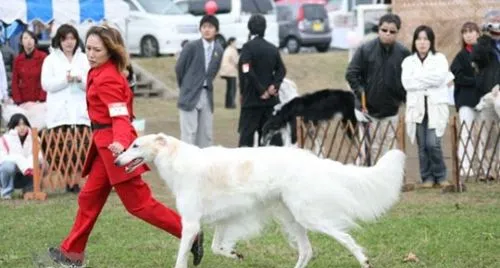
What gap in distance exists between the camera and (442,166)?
13734 mm

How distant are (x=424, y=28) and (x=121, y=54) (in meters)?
5.17

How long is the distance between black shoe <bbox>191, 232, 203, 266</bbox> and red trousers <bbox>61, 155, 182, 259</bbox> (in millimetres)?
143

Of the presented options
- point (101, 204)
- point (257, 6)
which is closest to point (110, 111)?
point (101, 204)

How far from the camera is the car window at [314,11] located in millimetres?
38094

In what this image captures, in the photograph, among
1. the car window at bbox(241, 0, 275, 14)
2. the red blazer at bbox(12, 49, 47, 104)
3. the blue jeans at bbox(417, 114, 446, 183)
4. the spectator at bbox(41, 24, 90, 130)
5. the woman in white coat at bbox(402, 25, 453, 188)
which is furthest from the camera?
the car window at bbox(241, 0, 275, 14)

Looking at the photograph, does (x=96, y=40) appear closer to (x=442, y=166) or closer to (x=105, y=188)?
(x=105, y=188)

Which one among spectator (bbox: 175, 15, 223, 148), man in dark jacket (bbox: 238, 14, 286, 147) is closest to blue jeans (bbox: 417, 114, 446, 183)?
man in dark jacket (bbox: 238, 14, 286, 147)

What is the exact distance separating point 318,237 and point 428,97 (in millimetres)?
3595

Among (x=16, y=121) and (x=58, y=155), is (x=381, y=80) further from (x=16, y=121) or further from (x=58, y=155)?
(x=16, y=121)

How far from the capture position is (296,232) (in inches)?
352

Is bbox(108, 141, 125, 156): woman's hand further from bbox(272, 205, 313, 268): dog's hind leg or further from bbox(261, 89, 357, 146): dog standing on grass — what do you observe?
bbox(261, 89, 357, 146): dog standing on grass

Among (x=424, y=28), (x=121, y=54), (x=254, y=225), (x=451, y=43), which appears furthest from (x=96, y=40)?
(x=451, y=43)

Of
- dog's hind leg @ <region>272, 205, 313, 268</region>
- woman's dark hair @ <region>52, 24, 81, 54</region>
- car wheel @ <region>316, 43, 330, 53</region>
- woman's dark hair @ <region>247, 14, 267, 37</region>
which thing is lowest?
car wheel @ <region>316, 43, 330, 53</region>

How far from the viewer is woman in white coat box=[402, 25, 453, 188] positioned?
43.4 ft
